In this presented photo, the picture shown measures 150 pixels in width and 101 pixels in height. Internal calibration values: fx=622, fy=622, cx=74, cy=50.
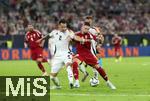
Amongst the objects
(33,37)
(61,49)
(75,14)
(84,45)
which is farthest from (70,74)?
(75,14)

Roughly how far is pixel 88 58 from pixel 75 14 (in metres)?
32.8

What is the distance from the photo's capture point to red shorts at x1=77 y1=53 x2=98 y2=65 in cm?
2053

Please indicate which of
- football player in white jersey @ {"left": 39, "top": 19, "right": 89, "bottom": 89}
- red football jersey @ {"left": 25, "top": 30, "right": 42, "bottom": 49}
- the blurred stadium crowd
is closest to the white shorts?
football player in white jersey @ {"left": 39, "top": 19, "right": 89, "bottom": 89}

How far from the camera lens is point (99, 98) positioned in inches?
686

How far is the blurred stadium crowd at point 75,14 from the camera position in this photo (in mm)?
49719

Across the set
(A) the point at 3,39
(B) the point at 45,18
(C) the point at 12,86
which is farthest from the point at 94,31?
(B) the point at 45,18

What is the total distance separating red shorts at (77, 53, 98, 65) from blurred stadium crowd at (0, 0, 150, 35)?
27.4m

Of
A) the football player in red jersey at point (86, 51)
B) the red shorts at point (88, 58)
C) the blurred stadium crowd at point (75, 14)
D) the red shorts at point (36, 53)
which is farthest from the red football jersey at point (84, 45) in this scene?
the blurred stadium crowd at point (75, 14)

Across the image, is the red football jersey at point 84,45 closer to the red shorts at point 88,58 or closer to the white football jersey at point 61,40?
the red shorts at point 88,58

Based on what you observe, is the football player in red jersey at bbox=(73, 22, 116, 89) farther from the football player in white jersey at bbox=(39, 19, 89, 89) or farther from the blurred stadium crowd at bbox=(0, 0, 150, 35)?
the blurred stadium crowd at bbox=(0, 0, 150, 35)

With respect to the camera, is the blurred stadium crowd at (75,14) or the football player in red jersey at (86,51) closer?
the football player in red jersey at (86,51)

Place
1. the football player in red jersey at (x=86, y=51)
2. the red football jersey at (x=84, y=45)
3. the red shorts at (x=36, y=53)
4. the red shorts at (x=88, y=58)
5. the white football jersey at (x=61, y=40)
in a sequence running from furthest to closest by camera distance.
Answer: the red shorts at (x=36, y=53) → the red football jersey at (x=84, y=45) → the red shorts at (x=88, y=58) → the football player in red jersey at (x=86, y=51) → the white football jersey at (x=61, y=40)

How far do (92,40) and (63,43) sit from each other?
46.6 inches

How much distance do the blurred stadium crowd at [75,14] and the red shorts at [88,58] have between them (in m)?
27.4
